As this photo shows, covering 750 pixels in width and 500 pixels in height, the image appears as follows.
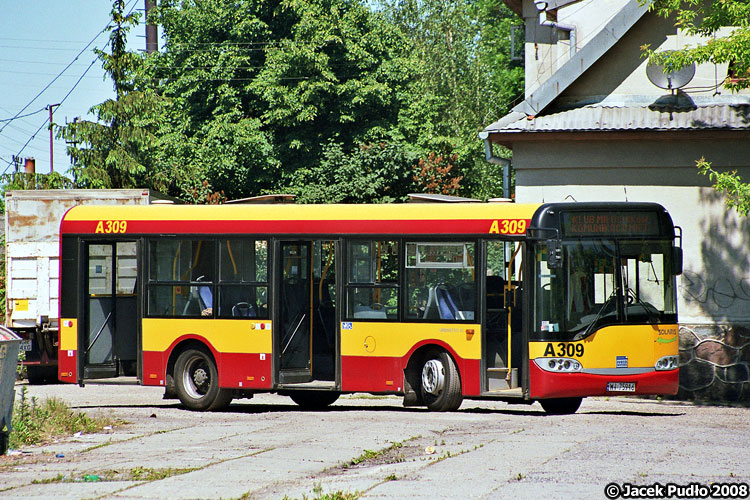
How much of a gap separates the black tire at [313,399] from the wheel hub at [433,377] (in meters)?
2.23

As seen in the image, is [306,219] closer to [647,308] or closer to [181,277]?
[181,277]

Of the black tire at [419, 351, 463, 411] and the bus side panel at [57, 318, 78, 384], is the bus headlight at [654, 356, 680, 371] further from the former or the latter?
the bus side panel at [57, 318, 78, 384]

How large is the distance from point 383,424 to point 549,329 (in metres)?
2.56

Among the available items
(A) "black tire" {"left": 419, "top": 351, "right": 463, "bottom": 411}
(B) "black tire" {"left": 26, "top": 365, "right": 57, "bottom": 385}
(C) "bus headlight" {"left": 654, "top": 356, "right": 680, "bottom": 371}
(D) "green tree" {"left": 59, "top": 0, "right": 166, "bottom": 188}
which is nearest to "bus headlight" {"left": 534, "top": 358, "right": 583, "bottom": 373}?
(C) "bus headlight" {"left": 654, "top": 356, "right": 680, "bottom": 371}

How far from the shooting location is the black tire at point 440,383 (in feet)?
50.8

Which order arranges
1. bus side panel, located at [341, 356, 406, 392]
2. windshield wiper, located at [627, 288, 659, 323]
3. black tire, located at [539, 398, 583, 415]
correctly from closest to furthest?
windshield wiper, located at [627, 288, 659, 323]
bus side panel, located at [341, 356, 406, 392]
black tire, located at [539, 398, 583, 415]

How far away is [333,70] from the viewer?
43.9m

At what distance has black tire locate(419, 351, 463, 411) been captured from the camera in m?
15.5

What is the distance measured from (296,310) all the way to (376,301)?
124 centimetres

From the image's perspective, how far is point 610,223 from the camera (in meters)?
15.1

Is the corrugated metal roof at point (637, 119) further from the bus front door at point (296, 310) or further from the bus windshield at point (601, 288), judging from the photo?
the bus front door at point (296, 310)

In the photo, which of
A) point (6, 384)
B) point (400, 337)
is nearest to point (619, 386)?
point (400, 337)

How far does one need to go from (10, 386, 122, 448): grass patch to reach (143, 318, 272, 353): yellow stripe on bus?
2.10m

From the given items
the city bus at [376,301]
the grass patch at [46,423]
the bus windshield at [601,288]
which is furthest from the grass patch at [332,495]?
the bus windshield at [601,288]
